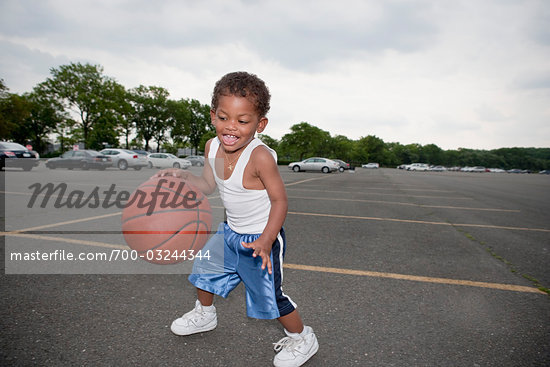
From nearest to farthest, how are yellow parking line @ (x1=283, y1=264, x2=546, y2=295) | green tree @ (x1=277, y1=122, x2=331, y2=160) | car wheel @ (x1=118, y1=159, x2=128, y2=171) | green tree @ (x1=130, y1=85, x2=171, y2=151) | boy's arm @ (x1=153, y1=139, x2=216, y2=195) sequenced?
boy's arm @ (x1=153, y1=139, x2=216, y2=195) < yellow parking line @ (x1=283, y1=264, x2=546, y2=295) < car wheel @ (x1=118, y1=159, x2=128, y2=171) < green tree @ (x1=130, y1=85, x2=171, y2=151) < green tree @ (x1=277, y1=122, x2=331, y2=160)

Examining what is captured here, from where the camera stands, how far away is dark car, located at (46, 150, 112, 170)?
72.0 ft

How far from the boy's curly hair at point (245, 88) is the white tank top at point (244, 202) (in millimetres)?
267

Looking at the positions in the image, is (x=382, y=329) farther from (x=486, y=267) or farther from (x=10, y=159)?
(x=10, y=159)

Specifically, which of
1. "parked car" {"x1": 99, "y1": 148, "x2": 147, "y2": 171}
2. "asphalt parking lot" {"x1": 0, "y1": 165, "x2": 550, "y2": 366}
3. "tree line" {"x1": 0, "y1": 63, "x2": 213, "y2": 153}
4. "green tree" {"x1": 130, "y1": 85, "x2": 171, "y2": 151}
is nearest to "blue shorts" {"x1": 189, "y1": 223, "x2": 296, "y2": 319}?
"asphalt parking lot" {"x1": 0, "y1": 165, "x2": 550, "y2": 366}

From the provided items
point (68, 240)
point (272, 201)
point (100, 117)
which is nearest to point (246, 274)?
point (272, 201)

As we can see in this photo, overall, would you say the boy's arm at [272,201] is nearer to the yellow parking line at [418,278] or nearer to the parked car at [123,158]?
the yellow parking line at [418,278]

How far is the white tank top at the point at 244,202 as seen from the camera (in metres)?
2.05

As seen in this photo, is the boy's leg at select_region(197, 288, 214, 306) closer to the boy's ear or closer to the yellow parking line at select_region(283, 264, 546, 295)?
the boy's ear

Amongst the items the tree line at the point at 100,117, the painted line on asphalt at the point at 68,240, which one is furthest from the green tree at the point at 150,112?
the painted line on asphalt at the point at 68,240

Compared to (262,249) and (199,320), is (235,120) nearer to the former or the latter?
(262,249)

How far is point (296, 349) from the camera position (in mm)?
1995

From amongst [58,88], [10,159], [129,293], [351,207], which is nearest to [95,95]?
[58,88]

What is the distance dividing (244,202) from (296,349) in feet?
3.23

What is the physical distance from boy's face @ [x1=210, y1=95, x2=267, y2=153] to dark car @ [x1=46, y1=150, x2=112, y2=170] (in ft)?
76.5
